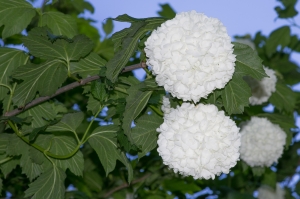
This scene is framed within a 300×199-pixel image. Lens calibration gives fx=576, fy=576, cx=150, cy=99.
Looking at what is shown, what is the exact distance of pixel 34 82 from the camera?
199 cm

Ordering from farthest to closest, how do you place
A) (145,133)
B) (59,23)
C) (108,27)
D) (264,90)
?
1. (108,27)
2. (264,90)
3. (59,23)
4. (145,133)

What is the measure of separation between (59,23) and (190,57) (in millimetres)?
762

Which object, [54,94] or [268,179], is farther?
[268,179]

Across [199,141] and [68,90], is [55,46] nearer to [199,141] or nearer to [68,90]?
[68,90]

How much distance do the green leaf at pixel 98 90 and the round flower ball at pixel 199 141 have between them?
0.95 ft

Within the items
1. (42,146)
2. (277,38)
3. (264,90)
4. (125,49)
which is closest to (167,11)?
(277,38)

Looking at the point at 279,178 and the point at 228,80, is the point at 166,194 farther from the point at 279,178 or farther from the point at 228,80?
the point at 228,80

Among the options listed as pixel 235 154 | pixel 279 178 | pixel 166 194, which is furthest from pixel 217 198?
pixel 235 154

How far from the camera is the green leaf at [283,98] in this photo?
3158 millimetres

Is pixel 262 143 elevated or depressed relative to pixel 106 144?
depressed

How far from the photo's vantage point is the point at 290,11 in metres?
3.89

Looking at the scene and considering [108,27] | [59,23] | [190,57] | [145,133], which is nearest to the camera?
[190,57]

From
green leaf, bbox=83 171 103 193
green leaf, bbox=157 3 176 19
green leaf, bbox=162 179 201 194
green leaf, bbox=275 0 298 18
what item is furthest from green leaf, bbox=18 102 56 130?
green leaf, bbox=275 0 298 18

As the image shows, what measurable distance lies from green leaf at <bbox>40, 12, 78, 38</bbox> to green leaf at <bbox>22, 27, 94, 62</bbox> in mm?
267
